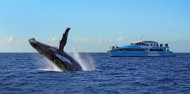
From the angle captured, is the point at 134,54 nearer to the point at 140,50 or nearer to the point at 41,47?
the point at 140,50

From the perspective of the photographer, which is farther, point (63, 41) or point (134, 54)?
point (134, 54)

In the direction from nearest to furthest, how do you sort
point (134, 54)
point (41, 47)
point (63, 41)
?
point (63, 41)
point (41, 47)
point (134, 54)

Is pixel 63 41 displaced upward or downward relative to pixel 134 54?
upward

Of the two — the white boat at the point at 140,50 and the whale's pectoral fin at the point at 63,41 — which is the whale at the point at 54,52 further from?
the white boat at the point at 140,50

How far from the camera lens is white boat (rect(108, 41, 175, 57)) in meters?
118

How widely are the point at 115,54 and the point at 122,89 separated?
321ft

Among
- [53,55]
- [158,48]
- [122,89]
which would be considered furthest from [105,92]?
[158,48]

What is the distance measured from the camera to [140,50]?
12181 centimetres

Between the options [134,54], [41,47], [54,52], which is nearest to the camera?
[54,52]

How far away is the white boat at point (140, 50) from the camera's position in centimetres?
11838

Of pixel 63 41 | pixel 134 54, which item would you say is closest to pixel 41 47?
pixel 63 41

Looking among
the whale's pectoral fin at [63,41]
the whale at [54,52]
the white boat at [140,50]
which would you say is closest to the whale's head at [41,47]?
the whale at [54,52]

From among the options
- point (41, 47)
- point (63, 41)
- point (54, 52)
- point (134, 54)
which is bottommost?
point (134, 54)

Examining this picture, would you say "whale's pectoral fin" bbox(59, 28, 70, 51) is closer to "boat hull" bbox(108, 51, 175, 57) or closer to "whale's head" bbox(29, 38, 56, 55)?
"whale's head" bbox(29, 38, 56, 55)
